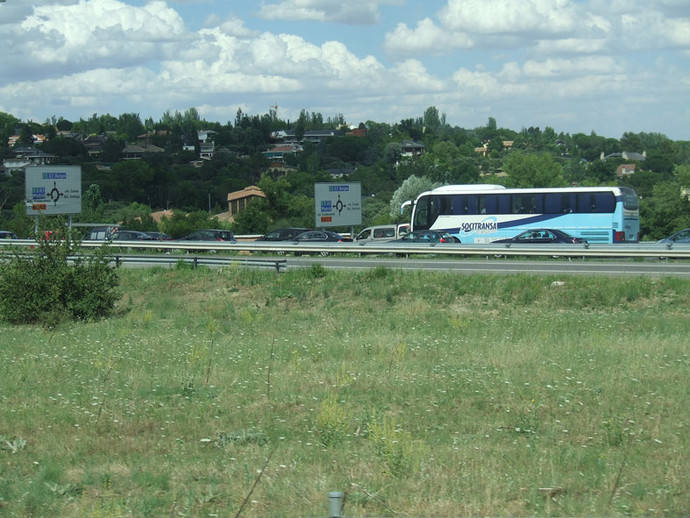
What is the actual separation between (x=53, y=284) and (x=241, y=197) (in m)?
87.2

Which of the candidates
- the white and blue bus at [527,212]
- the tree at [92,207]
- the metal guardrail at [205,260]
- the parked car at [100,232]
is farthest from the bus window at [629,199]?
the tree at [92,207]

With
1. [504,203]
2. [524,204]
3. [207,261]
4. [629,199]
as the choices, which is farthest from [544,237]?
[207,261]

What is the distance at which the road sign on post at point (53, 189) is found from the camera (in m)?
46.9

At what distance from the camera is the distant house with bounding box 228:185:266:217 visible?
4109 inches

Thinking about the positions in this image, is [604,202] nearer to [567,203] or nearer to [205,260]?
[567,203]

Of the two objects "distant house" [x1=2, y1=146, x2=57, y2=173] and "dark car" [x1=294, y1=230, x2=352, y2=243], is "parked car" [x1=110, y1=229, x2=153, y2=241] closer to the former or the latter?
"dark car" [x1=294, y1=230, x2=352, y2=243]

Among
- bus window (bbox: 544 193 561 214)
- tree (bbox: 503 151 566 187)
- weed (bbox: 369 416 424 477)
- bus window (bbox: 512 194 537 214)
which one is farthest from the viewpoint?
tree (bbox: 503 151 566 187)

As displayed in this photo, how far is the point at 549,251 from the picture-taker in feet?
103

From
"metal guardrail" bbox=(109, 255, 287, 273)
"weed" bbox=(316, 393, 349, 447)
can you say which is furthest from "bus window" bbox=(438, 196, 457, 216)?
"weed" bbox=(316, 393, 349, 447)

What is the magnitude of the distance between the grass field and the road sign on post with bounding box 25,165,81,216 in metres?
29.6

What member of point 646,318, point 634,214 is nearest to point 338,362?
point 646,318

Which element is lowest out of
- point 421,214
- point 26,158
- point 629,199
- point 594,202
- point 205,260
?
point 205,260

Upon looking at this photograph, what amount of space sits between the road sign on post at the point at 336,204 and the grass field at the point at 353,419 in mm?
30448

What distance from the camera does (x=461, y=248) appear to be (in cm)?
3381
